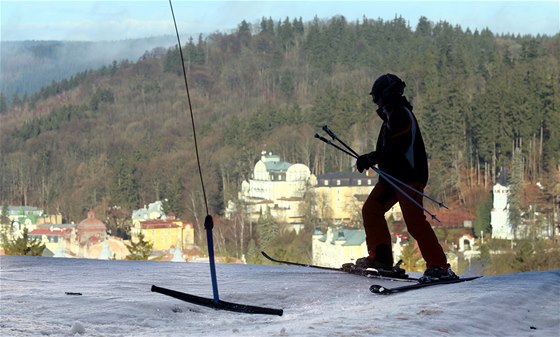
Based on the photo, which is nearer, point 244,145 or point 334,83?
point 244,145

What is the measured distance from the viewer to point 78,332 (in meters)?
5.26

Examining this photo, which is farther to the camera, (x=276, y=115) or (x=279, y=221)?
(x=276, y=115)

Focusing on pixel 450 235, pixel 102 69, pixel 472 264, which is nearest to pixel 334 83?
pixel 102 69

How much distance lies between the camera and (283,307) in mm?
6227

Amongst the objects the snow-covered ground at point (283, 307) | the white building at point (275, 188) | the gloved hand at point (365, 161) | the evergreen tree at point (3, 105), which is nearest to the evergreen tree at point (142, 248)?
the snow-covered ground at point (283, 307)

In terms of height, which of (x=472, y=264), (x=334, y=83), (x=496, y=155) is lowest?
(x=472, y=264)

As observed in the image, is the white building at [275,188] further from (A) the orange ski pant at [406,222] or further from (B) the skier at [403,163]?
(B) the skier at [403,163]

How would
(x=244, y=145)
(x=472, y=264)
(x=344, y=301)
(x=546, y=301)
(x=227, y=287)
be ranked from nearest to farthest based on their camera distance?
(x=546, y=301) < (x=344, y=301) < (x=227, y=287) < (x=472, y=264) < (x=244, y=145)

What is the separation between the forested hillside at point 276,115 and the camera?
4648 inches

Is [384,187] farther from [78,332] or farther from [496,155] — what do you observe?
[496,155]

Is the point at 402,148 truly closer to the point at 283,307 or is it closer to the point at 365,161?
the point at 365,161

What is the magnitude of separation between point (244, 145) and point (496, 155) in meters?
33.6

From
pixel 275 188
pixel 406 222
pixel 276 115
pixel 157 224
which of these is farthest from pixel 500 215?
pixel 406 222

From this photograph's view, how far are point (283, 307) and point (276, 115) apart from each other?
140 metres
